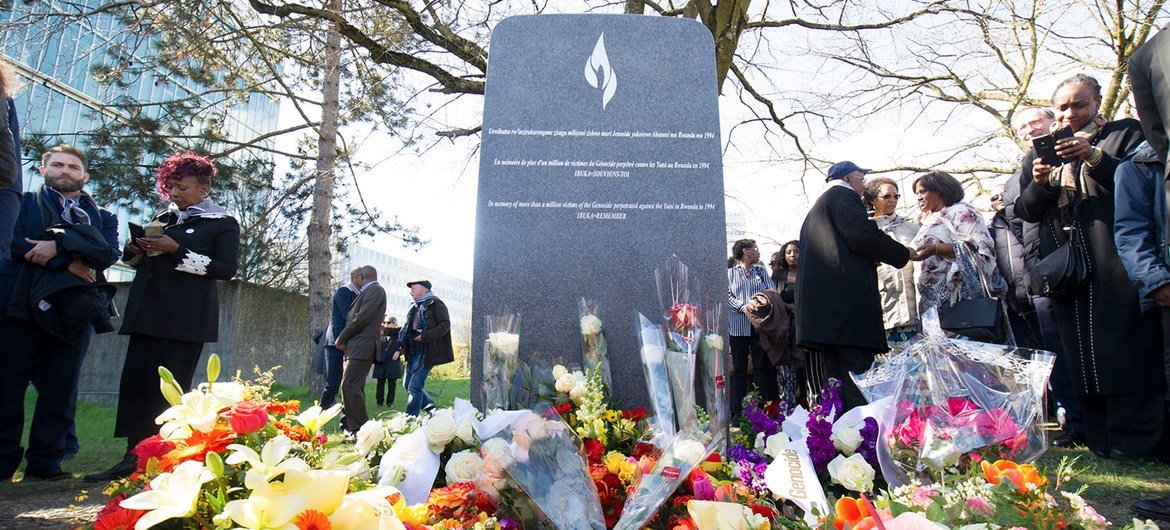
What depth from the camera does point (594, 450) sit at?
80.9 inches

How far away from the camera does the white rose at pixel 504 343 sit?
2.64 metres

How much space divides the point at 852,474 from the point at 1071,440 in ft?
11.2

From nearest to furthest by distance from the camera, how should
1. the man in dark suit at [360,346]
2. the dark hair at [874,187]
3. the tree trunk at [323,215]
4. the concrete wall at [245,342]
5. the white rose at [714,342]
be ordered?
the white rose at [714,342], the dark hair at [874,187], the man in dark suit at [360,346], the concrete wall at [245,342], the tree trunk at [323,215]

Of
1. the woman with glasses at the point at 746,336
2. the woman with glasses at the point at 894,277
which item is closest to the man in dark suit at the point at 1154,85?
the woman with glasses at the point at 894,277

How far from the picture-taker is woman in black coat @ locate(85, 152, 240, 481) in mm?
3502

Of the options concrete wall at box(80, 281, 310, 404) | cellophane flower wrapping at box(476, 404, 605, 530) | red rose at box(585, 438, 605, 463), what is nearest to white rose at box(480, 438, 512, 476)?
cellophane flower wrapping at box(476, 404, 605, 530)

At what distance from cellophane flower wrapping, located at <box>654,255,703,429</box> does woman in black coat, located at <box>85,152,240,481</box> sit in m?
2.45

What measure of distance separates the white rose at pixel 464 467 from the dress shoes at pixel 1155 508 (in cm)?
233

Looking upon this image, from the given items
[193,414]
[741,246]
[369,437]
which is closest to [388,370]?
[741,246]

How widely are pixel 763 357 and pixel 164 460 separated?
531cm

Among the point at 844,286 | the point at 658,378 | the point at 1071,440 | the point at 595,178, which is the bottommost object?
the point at 1071,440

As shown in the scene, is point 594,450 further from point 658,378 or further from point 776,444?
point 776,444

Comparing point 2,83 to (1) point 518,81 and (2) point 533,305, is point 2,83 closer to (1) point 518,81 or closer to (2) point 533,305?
(1) point 518,81

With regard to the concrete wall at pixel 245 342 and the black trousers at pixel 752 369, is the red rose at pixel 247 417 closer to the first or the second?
the black trousers at pixel 752 369
